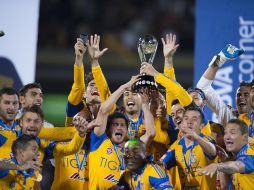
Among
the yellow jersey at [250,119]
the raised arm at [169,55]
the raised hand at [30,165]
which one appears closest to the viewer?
the raised hand at [30,165]

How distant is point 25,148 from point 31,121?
0.40 metres

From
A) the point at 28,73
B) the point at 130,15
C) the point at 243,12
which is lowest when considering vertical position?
the point at 28,73

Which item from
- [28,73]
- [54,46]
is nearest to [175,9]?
[54,46]

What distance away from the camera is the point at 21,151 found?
19.9 ft

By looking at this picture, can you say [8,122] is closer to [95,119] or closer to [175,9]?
[95,119]

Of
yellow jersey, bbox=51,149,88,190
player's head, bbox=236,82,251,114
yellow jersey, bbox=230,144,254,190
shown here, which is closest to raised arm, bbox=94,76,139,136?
yellow jersey, bbox=51,149,88,190

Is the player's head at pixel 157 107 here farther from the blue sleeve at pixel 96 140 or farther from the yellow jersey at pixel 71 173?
the yellow jersey at pixel 71 173

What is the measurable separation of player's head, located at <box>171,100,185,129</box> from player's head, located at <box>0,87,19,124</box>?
1401 millimetres

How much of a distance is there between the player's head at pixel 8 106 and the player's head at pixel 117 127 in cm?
81

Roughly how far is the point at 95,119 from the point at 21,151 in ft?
2.63

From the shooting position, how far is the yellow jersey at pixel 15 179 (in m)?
6.15

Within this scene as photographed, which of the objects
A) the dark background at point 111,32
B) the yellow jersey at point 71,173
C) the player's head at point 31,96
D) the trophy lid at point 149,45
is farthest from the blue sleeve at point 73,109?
the dark background at point 111,32

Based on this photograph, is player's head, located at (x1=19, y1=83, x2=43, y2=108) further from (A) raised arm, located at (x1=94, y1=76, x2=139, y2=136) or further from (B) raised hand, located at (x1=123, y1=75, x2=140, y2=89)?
(B) raised hand, located at (x1=123, y1=75, x2=140, y2=89)

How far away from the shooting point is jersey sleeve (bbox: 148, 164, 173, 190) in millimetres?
6094
